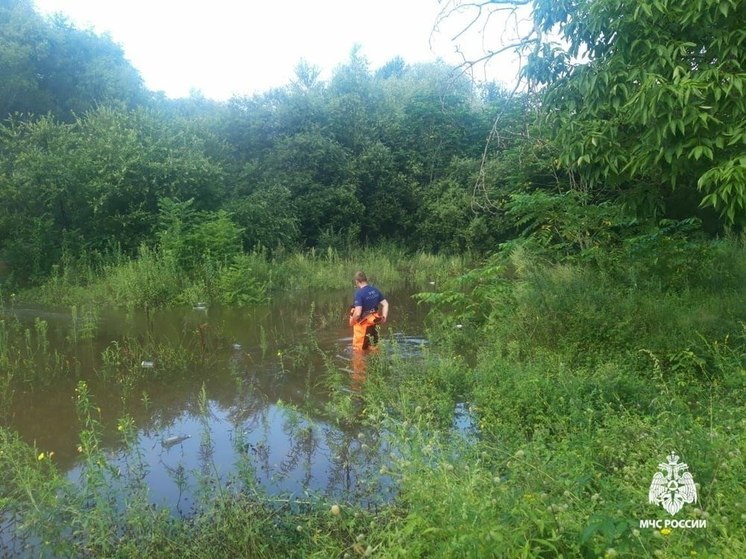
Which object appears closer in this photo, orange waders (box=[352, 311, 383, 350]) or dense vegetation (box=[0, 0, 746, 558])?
dense vegetation (box=[0, 0, 746, 558])

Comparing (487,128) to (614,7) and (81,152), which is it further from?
(614,7)

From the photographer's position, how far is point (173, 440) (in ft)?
20.8

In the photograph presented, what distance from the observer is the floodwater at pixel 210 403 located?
5.46 meters

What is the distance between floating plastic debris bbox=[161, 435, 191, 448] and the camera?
20.6ft

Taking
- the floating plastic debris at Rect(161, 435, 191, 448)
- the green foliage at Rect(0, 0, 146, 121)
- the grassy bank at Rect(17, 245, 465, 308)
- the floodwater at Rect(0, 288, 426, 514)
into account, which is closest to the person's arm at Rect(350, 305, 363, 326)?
the floodwater at Rect(0, 288, 426, 514)

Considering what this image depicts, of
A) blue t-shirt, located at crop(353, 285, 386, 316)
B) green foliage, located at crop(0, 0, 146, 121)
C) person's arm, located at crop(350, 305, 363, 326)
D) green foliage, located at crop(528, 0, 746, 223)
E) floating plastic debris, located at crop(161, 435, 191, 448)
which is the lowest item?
floating plastic debris, located at crop(161, 435, 191, 448)

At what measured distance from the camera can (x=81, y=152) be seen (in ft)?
60.4

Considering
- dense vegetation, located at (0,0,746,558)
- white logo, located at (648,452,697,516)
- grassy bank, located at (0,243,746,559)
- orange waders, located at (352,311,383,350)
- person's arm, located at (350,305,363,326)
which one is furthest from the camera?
orange waders, located at (352,311,383,350)

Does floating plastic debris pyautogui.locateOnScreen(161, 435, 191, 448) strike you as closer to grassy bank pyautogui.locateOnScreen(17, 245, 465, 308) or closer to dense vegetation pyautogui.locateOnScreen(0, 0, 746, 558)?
dense vegetation pyautogui.locateOnScreen(0, 0, 746, 558)

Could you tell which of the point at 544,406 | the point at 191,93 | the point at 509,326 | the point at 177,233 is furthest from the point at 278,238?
the point at 544,406

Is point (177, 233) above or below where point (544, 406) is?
above

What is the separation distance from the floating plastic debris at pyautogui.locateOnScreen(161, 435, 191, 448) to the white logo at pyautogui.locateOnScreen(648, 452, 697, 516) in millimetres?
4540

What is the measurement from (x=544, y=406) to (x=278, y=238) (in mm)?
17085

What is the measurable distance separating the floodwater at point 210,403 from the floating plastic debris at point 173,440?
0.02m
